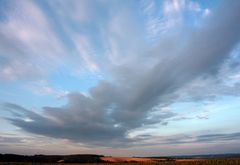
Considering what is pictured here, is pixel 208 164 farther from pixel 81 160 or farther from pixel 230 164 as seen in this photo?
pixel 81 160

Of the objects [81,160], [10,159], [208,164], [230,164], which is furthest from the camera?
[81,160]

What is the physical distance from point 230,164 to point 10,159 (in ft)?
215

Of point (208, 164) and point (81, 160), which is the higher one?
point (81, 160)

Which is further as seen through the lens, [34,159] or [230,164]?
[34,159]

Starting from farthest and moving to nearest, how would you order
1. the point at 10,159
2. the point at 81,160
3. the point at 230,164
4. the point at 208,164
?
the point at 81,160 < the point at 10,159 < the point at 208,164 < the point at 230,164

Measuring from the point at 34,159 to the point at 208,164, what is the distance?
→ 5689 cm

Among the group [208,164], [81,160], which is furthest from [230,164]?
[81,160]

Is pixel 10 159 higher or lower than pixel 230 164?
higher

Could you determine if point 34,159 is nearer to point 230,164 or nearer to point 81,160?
point 81,160

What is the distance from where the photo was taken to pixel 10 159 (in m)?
82.3

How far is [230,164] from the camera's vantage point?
4794 centimetres

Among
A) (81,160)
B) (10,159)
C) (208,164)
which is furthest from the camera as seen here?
(81,160)

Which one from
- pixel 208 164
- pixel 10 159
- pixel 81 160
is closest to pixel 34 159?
pixel 10 159

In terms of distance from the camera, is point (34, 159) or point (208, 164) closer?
point (208, 164)
